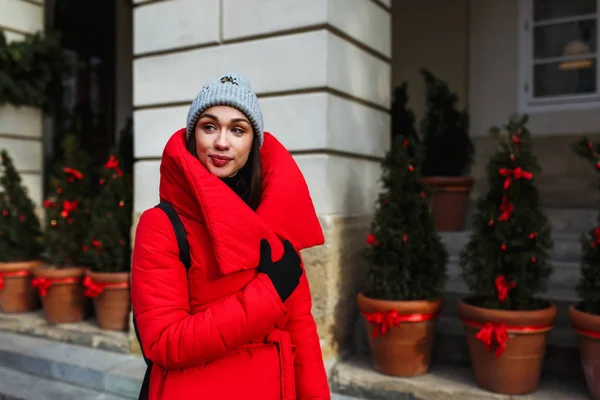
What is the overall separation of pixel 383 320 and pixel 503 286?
0.79 m

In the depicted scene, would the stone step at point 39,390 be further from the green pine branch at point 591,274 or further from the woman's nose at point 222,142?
the green pine branch at point 591,274

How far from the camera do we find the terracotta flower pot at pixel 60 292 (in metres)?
4.73

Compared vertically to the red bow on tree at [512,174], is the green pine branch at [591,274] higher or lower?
lower

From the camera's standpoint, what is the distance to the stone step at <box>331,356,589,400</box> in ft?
10.4

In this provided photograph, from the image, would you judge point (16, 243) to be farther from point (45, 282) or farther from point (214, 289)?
point (214, 289)

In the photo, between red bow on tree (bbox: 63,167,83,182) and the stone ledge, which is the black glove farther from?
red bow on tree (bbox: 63,167,83,182)

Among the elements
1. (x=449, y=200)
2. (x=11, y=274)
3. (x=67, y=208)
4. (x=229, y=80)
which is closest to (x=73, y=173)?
(x=67, y=208)

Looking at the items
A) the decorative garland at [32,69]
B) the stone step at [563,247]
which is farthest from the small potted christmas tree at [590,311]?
the decorative garland at [32,69]

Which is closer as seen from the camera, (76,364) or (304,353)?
(304,353)

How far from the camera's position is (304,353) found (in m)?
1.81

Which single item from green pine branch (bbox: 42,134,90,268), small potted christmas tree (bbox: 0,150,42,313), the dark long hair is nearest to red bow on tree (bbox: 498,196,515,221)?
the dark long hair

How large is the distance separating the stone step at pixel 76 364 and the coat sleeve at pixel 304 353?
250 cm

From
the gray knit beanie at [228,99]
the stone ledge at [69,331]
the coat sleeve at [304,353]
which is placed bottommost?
the stone ledge at [69,331]

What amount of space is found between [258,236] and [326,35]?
239 centimetres
